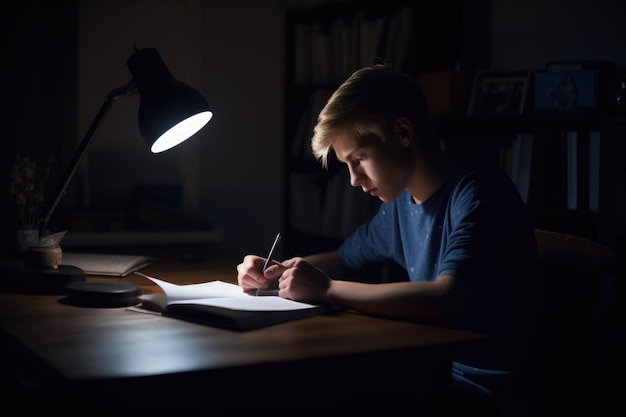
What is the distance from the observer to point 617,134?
254 centimetres

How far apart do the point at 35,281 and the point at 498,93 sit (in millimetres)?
1925

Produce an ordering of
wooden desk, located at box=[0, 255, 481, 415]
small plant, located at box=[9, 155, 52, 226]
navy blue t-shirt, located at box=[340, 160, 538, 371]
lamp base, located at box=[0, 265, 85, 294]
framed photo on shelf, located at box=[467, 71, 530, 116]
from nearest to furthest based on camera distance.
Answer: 1. wooden desk, located at box=[0, 255, 481, 415]
2. navy blue t-shirt, located at box=[340, 160, 538, 371]
3. lamp base, located at box=[0, 265, 85, 294]
4. small plant, located at box=[9, 155, 52, 226]
5. framed photo on shelf, located at box=[467, 71, 530, 116]

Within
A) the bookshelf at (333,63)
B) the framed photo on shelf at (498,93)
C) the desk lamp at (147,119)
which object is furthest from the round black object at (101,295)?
the bookshelf at (333,63)

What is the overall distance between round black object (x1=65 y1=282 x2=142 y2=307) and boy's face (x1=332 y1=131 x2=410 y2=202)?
0.54m

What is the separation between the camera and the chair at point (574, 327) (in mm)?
1398

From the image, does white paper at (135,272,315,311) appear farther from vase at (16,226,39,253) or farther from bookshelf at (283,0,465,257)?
bookshelf at (283,0,465,257)

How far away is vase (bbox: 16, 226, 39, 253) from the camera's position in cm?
212

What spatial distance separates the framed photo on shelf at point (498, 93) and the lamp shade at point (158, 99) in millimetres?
1599

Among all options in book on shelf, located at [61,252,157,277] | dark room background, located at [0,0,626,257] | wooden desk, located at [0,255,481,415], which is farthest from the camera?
dark room background, located at [0,0,626,257]

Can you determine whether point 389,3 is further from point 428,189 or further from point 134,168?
point 428,189

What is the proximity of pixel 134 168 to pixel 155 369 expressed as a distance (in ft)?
9.42

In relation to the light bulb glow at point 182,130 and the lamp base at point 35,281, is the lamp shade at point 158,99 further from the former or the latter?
the lamp base at point 35,281

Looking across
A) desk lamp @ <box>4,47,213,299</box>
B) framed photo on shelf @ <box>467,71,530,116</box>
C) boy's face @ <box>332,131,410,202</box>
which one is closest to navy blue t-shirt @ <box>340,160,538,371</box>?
boy's face @ <box>332,131,410,202</box>

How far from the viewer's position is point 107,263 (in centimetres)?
202
